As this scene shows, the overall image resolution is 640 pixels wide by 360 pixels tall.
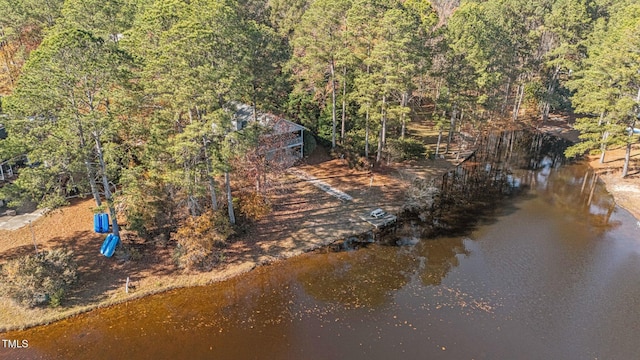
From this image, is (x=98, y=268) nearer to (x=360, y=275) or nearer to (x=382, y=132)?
(x=360, y=275)

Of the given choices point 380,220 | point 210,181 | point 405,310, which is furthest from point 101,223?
point 405,310

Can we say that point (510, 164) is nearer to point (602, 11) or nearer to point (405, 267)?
point (405, 267)

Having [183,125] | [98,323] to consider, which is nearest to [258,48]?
[183,125]

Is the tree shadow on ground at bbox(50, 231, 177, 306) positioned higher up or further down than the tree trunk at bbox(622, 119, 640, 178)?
further down

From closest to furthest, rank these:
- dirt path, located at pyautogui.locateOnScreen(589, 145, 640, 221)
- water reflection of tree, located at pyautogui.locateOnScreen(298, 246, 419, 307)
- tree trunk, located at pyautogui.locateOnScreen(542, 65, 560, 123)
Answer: water reflection of tree, located at pyautogui.locateOnScreen(298, 246, 419, 307)
dirt path, located at pyautogui.locateOnScreen(589, 145, 640, 221)
tree trunk, located at pyautogui.locateOnScreen(542, 65, 560, 123)

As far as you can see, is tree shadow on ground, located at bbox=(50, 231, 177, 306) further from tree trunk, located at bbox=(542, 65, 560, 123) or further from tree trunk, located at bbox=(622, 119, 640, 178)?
tree trunk, located at bbox=(542, 65, 560, 123)

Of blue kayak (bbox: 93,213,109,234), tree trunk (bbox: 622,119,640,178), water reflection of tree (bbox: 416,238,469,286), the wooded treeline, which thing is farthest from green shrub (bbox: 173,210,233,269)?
tree trunk (bbox: 622,119,640,178)
